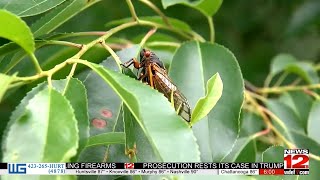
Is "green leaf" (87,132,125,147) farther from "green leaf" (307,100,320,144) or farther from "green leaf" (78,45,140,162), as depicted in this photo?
"green leaf" (307,100,320,144)

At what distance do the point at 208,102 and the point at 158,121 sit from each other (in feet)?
0.35

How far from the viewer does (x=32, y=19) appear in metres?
1.64

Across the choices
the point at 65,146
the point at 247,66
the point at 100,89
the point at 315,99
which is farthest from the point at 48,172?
the point at 247,66

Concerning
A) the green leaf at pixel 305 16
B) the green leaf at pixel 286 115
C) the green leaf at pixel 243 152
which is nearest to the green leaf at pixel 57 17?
the green leaf at pixel 243 152

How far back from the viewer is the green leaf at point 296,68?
65.5 inches

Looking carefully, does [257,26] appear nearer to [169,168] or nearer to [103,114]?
[103,114]

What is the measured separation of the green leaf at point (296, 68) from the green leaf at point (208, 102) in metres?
0.84

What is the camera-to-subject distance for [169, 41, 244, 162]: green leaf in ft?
3.52

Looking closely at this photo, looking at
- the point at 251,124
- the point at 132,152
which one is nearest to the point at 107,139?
the point at 132,152

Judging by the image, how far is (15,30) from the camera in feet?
2.84

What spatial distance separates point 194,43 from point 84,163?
0.45 meters

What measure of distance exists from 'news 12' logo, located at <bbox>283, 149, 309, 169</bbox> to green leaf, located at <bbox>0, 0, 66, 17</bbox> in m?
0.49

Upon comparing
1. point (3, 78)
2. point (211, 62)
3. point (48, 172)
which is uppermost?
point (211, 62)

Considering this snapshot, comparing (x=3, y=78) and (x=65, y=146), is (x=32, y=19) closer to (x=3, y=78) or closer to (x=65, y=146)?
(x=3, y=78)
